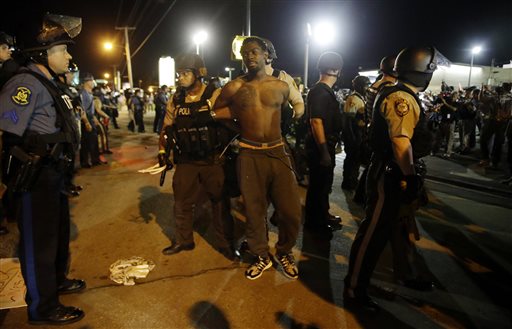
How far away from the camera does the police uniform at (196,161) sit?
3.62 m

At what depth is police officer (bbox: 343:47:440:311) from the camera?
2.65 m

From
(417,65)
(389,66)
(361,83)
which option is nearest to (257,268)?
(417,65)

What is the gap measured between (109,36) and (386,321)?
42997 mm

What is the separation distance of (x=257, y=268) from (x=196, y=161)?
1.26 meters

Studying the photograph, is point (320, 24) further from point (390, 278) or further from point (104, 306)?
point (104, 306)

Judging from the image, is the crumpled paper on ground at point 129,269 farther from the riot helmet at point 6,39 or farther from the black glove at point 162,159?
the riot helmet at point 6,39

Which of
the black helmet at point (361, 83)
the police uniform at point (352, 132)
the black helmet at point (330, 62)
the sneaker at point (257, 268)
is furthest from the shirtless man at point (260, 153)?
the black helmet at point (361, 83)

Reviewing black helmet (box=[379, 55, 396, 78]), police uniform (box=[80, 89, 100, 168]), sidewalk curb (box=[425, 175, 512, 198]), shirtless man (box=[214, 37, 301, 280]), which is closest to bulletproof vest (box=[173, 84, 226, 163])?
shirtless man (box=[214, 37, 301, 280])

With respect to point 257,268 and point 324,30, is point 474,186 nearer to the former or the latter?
point 257,268

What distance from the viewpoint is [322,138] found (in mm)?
4230

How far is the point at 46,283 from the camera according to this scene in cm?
275

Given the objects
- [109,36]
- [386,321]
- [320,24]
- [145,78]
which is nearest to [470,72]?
[320,24]

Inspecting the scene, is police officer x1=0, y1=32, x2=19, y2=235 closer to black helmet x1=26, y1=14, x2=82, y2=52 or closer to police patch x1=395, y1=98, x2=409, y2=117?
black helmet x1=26, y1=14, x2=82, y2=52

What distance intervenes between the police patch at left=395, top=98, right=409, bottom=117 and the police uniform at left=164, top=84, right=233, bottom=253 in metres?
1.72
